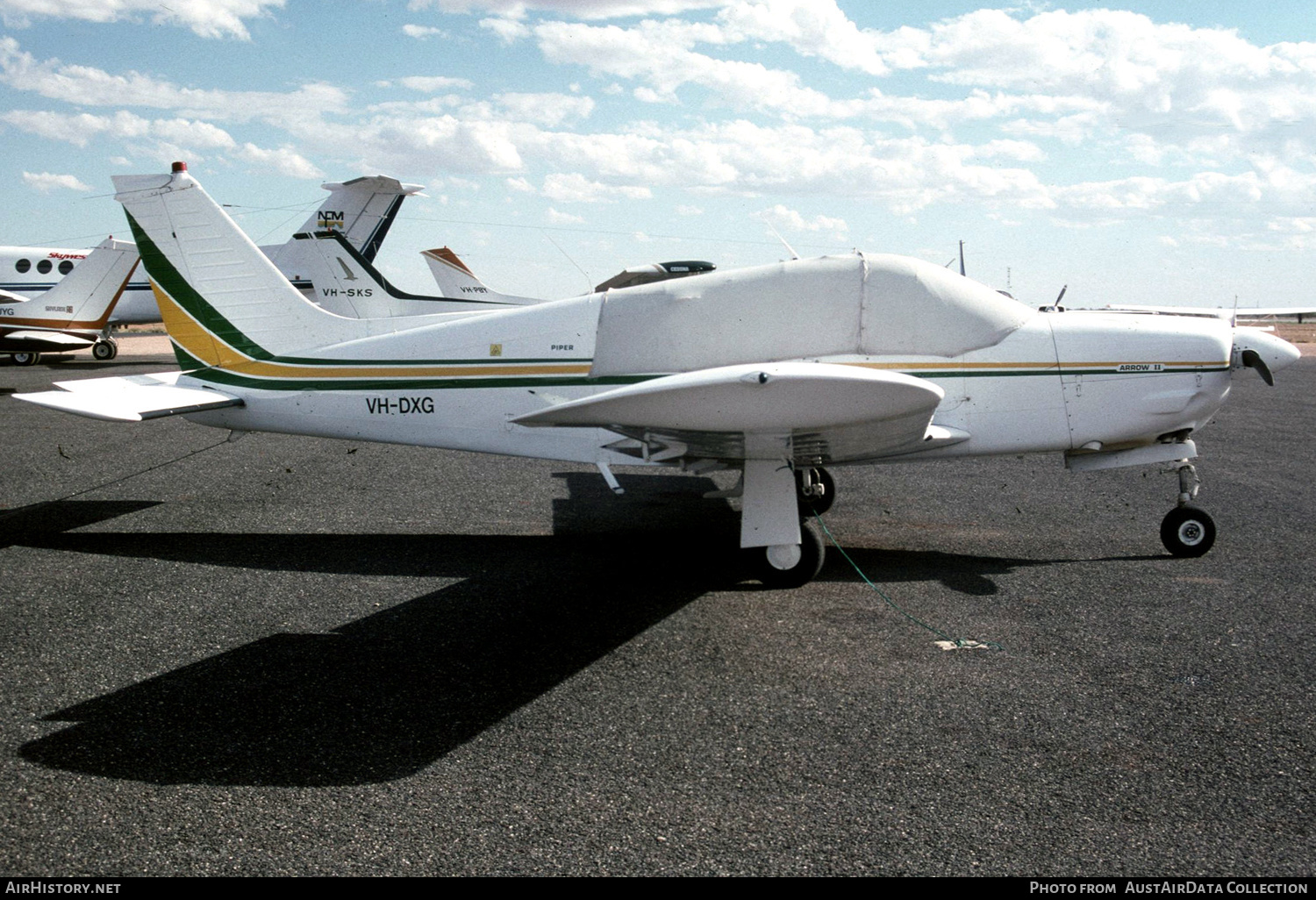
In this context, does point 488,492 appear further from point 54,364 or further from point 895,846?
point 54,364

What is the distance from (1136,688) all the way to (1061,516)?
12.6 ft

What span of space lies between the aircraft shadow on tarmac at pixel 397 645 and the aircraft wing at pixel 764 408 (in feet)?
3.36

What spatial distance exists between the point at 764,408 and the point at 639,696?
1.59 meters

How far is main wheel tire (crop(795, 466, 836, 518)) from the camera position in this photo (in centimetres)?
762

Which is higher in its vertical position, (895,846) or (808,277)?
(808,277)

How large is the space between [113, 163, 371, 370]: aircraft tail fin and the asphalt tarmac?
4.67 feet

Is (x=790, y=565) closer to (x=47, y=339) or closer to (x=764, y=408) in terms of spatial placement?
(x=764, y=408)

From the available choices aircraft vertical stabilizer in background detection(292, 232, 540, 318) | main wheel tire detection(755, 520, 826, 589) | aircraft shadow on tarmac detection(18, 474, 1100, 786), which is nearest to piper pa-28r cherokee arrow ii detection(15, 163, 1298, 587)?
main wheel tire detection(755, 520, 826, 589)

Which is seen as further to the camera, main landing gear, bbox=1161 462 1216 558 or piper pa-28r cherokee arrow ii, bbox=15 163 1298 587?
main landing gear, bbox=1161 462 1216 558

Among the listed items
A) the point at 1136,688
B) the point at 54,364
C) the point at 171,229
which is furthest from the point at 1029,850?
the point at 54,364

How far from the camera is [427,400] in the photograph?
6961 mm

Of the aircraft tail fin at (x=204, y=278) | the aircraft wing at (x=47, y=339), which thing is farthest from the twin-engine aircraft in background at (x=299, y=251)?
the aircraft tail fin at (x=204, y=278)

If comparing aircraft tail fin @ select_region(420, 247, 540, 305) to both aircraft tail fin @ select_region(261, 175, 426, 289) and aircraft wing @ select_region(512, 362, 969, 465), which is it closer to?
aircraft tail fin @ select_region(261, 175, 426, 289)

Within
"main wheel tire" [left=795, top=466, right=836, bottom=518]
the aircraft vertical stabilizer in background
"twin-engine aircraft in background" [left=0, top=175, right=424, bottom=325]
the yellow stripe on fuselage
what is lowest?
"main wheel tire" [left=795, top=466, right=836, bottom=518]
